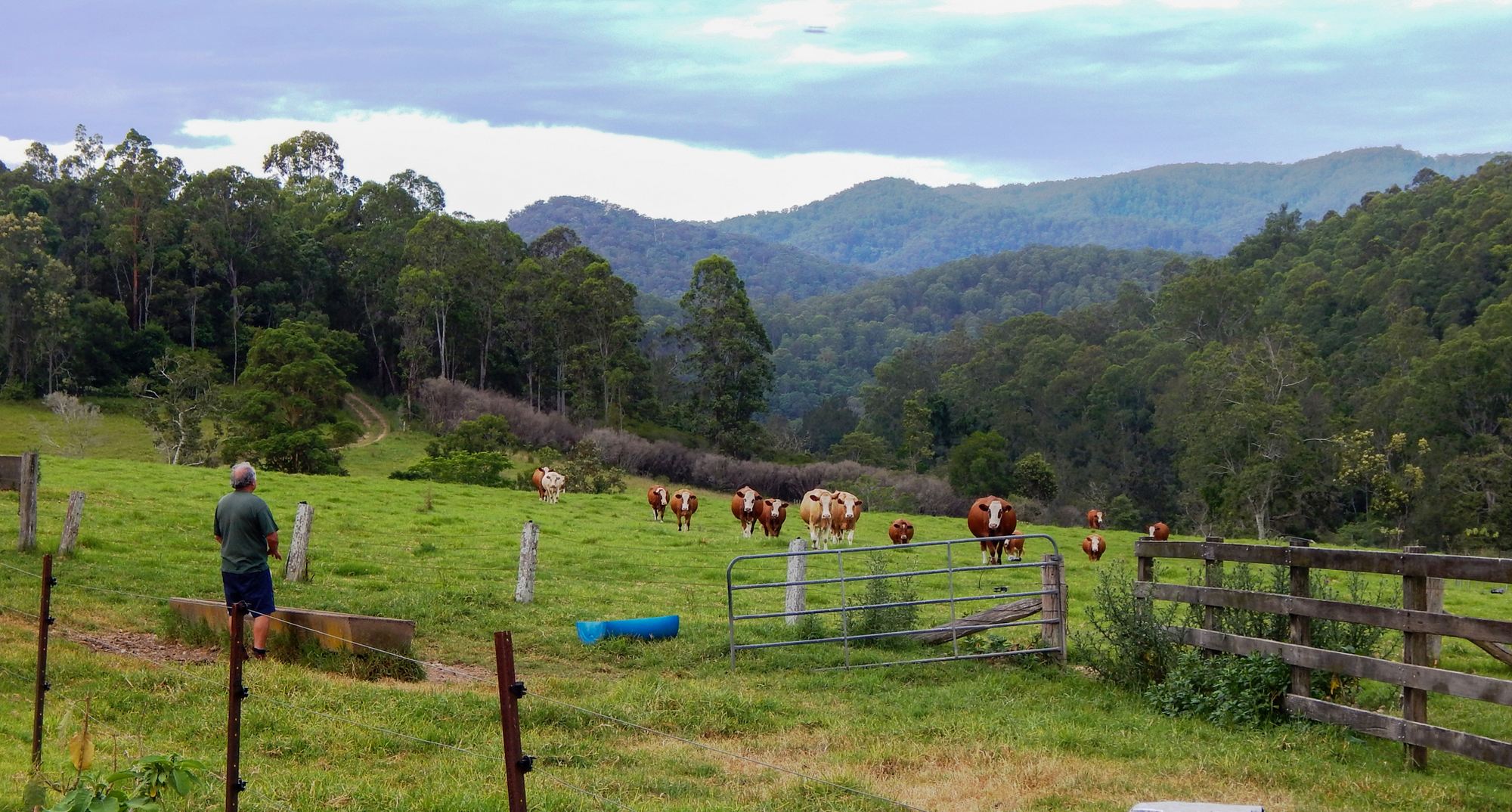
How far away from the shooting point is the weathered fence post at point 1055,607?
41.0 feet

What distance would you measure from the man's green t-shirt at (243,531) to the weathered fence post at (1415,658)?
9256mm

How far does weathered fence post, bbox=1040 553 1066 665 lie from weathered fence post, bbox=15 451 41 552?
13.0 meters

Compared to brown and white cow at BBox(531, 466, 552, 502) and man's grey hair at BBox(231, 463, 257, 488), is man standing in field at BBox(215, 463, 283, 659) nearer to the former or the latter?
man's grey hair at BBox(231, 463, 257, 488)

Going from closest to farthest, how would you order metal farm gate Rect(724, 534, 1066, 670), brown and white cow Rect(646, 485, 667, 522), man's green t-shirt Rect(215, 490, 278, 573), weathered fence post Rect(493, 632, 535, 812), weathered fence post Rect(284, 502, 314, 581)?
weathered fence post Rect(493, 632, 535, 812), man's green t-shirt Rect(215, 490, 278, 573), metal farm gate Rect(724, 534, 1066, 670), weathered fence post Rect(284, 502, 314, 581), brown and white cow Rect(646, 485, 667, 522)

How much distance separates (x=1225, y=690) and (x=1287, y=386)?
5759 centimetres

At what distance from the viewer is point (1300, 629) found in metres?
9.84

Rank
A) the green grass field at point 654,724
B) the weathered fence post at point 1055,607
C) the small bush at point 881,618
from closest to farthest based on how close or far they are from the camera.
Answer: the green grass field at point 654,724
the weathered fence post at point 1055,607
the small bush at point 881,618

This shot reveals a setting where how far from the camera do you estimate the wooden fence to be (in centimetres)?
805

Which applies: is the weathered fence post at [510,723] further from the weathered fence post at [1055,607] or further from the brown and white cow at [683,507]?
the brown and white cow at [683,507]

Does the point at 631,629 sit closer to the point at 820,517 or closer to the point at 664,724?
the point at 664,724

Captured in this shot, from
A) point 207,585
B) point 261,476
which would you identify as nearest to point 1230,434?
point 261,476

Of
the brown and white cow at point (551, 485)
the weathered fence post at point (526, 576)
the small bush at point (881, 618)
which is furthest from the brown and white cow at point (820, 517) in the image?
the small bush at point (881, 618)

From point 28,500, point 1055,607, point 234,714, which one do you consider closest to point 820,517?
point 1055,607

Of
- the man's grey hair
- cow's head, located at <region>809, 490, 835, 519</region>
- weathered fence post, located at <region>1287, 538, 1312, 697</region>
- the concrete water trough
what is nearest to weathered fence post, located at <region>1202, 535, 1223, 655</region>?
weathered fence post, located at <region>1287, 538, 1312, 697</region>
